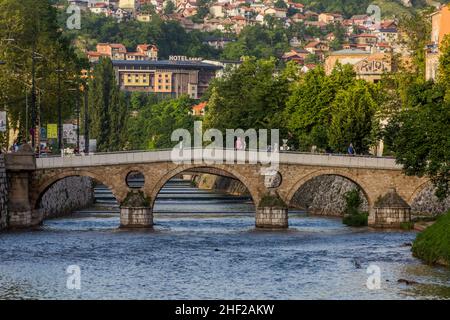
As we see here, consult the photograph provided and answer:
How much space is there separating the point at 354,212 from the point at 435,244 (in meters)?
35.7

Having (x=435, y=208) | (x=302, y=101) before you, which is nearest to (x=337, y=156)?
(x=435, y=208)

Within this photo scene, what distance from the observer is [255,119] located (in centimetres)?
15338

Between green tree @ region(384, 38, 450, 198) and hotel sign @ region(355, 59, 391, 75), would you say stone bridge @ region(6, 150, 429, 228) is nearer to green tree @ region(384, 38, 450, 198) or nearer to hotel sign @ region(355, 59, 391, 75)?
green tree @ region(384, 38, 450, 198)

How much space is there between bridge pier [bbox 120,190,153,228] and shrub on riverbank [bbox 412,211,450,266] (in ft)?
93.0

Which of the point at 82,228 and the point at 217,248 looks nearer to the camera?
the point at 217,248

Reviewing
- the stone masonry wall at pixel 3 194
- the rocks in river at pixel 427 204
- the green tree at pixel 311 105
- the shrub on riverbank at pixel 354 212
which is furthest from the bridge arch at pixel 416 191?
the stone masonry wall at pixel 3 194

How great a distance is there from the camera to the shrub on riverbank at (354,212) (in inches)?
4688

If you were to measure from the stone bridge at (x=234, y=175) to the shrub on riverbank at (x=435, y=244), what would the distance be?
73.7ft

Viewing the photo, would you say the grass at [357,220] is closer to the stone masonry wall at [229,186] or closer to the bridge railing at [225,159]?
the bridge railing at [225,159]

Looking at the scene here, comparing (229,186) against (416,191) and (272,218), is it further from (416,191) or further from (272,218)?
(416,191)

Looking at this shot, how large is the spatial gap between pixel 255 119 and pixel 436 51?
65.1 feet

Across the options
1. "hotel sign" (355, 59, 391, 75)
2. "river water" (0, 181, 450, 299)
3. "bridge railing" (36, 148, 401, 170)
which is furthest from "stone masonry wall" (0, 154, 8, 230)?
"hotel sign" (355, 59, 391, 75)

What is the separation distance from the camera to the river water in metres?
79.0
